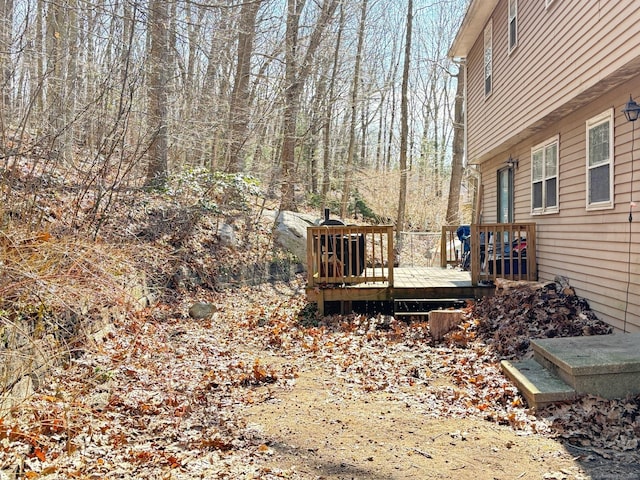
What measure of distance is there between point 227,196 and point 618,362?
9.59 m

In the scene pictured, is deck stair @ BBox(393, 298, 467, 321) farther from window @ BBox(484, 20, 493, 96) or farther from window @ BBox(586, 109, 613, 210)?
window @ BBox(484, 20, 493, 96)

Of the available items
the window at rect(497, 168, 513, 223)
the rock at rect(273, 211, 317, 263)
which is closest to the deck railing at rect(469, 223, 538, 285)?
the window at rect(497, 168, 513, 223)

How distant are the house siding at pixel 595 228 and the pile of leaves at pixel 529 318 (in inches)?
7.7

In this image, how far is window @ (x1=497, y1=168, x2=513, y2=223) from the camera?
10.6m

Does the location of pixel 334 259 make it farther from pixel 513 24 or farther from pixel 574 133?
pixel 513 24

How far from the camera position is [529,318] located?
6.49 m

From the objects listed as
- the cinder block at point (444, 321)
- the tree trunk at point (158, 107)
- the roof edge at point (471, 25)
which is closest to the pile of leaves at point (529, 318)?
the cinder block at point (444, 321)

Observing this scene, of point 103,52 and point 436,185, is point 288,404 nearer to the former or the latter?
point 103,52

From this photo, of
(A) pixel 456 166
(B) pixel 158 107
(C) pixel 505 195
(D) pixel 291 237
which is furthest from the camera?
(A) pixel 456 166

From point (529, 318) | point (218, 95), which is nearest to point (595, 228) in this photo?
point (529, 318)

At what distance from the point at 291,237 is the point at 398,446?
9.05 meters

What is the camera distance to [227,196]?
12188mm

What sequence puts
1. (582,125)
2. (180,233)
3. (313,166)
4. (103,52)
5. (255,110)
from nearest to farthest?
(582,125) → (180,233) → (103,52) → (255,110) → (313,166)

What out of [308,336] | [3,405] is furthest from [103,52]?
[3,405]
